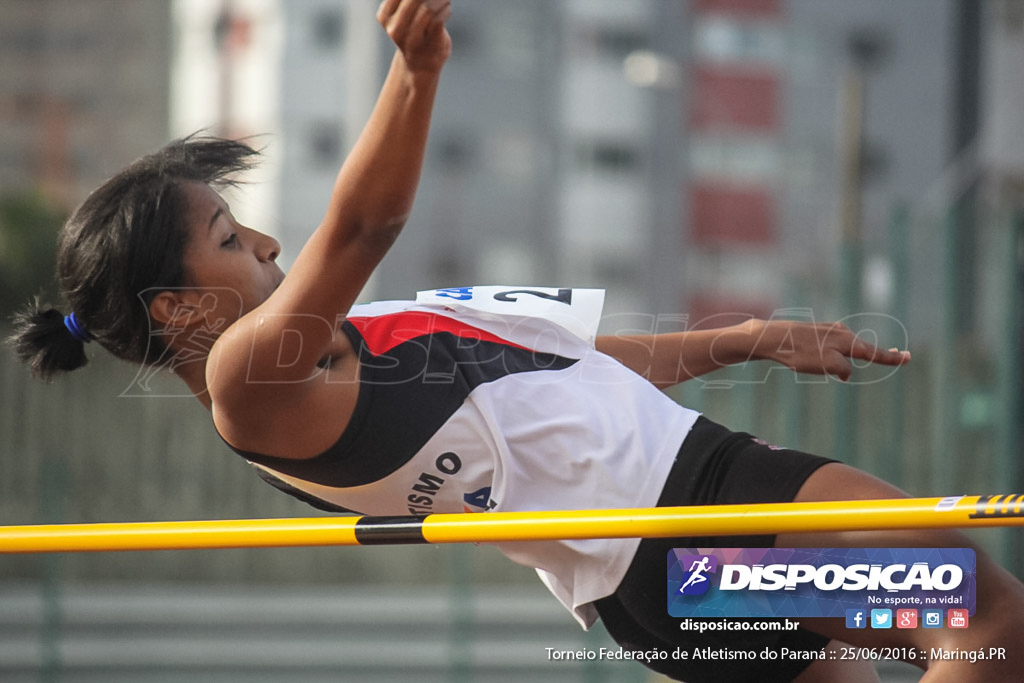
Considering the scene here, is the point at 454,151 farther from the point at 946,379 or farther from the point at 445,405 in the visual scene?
the point at 445,405

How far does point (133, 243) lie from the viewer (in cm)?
175

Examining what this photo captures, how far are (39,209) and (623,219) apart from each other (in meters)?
12.4

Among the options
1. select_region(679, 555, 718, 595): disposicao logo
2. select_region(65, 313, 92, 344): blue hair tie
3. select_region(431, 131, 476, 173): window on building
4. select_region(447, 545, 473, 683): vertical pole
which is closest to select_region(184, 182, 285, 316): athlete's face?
select_region(65, 313, 92, 344): blue hair tie

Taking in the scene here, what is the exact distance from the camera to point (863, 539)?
5.47ft

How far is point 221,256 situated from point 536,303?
0.50 metres

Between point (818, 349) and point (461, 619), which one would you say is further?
point (461, 619)

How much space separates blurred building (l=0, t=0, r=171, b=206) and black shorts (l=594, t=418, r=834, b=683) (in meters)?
29.2

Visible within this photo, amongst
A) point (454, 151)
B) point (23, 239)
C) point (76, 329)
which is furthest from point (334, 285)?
point (454, 151)

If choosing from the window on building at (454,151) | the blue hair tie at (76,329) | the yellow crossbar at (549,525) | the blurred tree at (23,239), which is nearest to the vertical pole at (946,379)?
the yellow crossbar at (549,525)

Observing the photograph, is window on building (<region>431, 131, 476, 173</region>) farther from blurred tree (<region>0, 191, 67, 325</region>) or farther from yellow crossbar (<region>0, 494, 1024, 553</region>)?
yellow crossbar (<region>0, 494, 1024, 553</region>)

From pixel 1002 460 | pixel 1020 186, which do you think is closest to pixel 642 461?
pixel 1002 460

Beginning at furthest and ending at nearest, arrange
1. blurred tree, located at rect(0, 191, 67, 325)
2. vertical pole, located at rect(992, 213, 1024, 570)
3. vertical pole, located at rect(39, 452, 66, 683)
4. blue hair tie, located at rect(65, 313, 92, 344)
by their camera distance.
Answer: blurred tree, located at rect(0, 191, 67, 325), vertical pole, located at rect(39, 452, 66, 683), vertical pole, located at rect(992, 213, 1024, 570), blue hair tie, located at rect(65, 313, 92, 344)

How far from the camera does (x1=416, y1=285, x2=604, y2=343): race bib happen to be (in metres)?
1.91

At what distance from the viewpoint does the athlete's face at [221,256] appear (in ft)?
5.77
